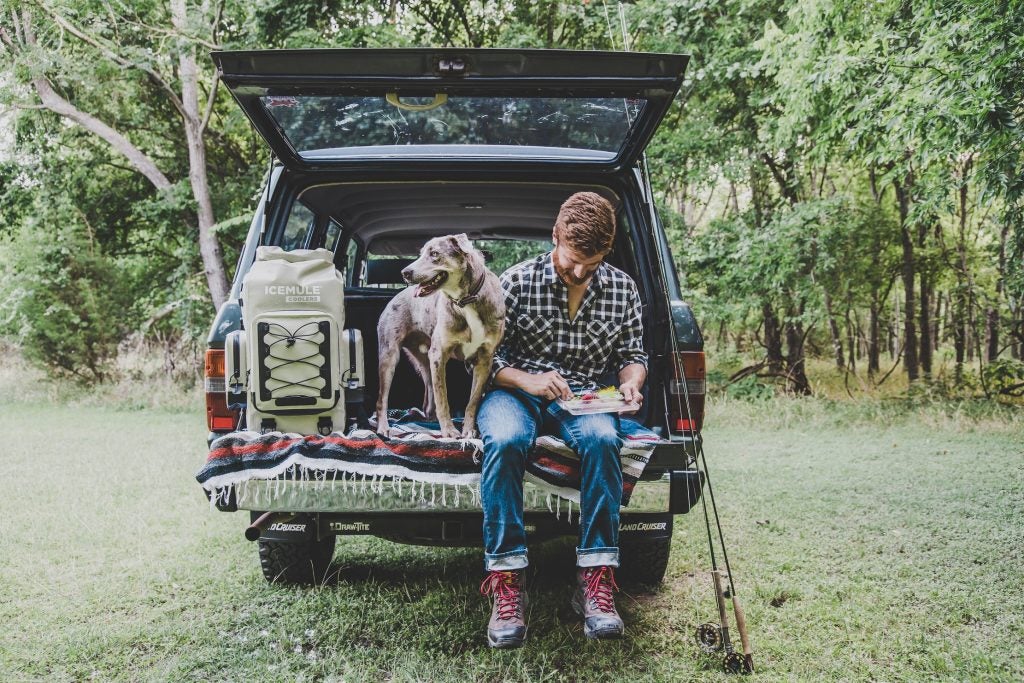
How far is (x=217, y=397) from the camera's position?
9.41ft

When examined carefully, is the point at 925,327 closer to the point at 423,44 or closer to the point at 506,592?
the point at 423,44

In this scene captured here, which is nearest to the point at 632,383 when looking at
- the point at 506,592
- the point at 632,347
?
the point at 632,347

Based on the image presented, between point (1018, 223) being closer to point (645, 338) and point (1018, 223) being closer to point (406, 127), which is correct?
point (645, 338)

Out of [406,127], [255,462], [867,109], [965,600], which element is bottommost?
[965,600]

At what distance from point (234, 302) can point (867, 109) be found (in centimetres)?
587

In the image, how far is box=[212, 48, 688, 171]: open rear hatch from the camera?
2.33 meters

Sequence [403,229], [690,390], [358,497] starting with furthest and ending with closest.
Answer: [403,229] → [690,390] → [358,497]

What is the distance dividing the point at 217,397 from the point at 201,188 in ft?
30.1

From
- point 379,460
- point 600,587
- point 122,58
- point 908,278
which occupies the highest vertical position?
point 122,58

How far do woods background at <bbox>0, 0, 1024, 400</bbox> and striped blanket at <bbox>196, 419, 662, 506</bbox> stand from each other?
223 inches

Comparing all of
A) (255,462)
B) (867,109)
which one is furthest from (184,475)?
(867,109)

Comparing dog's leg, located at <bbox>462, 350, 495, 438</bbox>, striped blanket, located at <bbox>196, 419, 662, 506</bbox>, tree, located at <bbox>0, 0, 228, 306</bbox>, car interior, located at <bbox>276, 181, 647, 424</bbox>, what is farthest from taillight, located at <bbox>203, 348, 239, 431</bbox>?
tree, located at <bbox>0, 0, 228, 306</bbox>

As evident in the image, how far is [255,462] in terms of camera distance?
251 centimetres

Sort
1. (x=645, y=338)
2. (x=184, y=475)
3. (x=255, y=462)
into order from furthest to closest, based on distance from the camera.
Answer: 1. (x=184, y=475)
2. (x=645, y=338)
3. (x=255, y=462)
